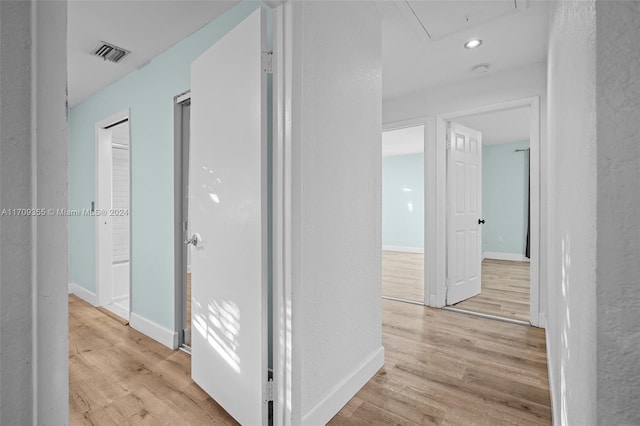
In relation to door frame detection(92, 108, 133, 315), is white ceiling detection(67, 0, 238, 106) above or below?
above

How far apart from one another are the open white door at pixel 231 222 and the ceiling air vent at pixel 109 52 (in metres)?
1.10

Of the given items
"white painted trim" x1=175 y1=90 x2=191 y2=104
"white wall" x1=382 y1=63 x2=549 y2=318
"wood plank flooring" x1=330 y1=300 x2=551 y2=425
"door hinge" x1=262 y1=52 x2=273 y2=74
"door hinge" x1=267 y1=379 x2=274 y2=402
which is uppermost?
"white wall" x1=382 y1=63 x2=549 y2=318

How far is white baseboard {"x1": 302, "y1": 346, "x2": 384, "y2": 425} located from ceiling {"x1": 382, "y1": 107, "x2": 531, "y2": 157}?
2.64m

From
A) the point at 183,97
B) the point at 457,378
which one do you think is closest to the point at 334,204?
the point at 457,378

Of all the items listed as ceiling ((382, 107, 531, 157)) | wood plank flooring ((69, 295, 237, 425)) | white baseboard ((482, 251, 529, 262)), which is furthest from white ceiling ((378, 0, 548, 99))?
white baseboard ((482, 251, 529, 262))

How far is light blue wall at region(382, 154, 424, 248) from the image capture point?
25.5 feet

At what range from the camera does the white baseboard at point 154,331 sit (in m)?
2.35

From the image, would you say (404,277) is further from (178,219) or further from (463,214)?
(178,219)

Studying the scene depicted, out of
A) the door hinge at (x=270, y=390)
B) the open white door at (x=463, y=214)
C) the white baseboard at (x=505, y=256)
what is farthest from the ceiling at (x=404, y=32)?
the white baseboard at (x=505, y=256)

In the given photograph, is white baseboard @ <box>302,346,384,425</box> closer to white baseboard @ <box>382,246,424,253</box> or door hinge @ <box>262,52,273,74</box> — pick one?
door hinge @ <box>262,52,273,74</box>

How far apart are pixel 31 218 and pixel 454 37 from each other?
9.18 ft

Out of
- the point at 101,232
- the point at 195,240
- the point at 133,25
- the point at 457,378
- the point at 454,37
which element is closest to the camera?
the point at 195,240

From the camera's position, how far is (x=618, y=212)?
44cm

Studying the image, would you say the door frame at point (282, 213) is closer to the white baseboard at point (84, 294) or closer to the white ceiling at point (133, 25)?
the white ceiling at point (133, 25)
